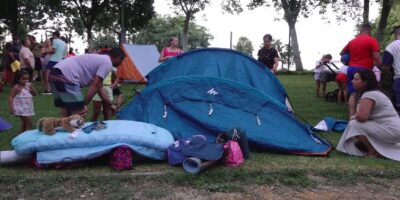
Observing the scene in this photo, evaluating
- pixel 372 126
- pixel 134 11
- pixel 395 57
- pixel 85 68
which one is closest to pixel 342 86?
pixel 395 57

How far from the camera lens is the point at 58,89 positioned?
5832 mm

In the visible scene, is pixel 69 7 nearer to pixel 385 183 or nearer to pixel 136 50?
pixel 136 50

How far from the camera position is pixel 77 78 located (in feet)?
19.2

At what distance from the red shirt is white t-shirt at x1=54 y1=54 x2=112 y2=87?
13.7ft

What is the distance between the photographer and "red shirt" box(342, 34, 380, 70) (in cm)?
766

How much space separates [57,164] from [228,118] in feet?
7.24

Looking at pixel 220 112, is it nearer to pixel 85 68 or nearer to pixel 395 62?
pixel 85 68

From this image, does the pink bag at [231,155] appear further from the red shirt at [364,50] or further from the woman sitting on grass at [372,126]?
the red shirt at [364,50]

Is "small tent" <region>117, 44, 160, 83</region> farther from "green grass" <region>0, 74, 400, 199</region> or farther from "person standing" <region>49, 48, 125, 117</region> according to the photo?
"green grass" <region>0, 74, 400, 199</region>

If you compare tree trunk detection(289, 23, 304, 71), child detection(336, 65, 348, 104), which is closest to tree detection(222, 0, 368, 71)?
tree trunk detection(289, 23, 304, 71)

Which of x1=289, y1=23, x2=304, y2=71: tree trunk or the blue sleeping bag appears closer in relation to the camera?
the blue sleeping bag

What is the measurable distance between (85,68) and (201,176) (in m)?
2.18

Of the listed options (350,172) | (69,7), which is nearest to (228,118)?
(350,172)

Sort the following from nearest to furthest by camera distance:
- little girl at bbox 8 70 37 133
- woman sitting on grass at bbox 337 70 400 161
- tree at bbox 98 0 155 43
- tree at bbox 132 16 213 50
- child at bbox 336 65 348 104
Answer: woman sitting on grass at bbox 337 70 400 161
little girl at bbox 8 70 37 133
child at bbox 336 65 348 104
tree at bbox 98 0 155 43
tree at bbox 132 16 213 50
